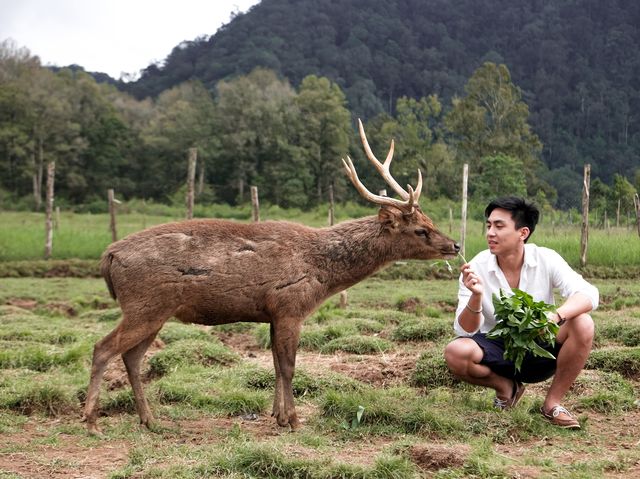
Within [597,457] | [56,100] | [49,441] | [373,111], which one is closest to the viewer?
[597,457]

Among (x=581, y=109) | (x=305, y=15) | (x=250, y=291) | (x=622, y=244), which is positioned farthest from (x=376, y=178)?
(x=305, y=15)

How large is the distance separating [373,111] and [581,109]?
19.3 metres

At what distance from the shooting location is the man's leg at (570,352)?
6.05 m

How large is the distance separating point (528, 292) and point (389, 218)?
1473 mm

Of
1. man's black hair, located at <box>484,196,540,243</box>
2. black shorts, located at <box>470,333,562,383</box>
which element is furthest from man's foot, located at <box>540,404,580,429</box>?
man's black hair, located at <box>484,196,540,243</box>

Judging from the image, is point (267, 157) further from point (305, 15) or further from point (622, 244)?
point (305, 15)

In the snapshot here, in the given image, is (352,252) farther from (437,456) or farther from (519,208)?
(437,456)

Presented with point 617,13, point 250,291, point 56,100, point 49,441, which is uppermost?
point 617,13

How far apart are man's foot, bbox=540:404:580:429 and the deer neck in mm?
2023

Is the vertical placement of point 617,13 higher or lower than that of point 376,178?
higher

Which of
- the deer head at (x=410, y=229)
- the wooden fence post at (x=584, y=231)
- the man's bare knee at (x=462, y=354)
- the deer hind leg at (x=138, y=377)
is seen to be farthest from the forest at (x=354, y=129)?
the deer hind leg at (x=138, y=377)

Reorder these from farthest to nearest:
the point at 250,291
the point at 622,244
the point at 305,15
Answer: the point at 305,15, the point at 622,244, the point at 250,291

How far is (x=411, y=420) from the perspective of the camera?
6.12 meters

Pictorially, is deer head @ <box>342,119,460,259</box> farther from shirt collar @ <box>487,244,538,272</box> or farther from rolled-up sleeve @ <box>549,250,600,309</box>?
rolled-up sleeve @ <box>549,250,600,309</box>
